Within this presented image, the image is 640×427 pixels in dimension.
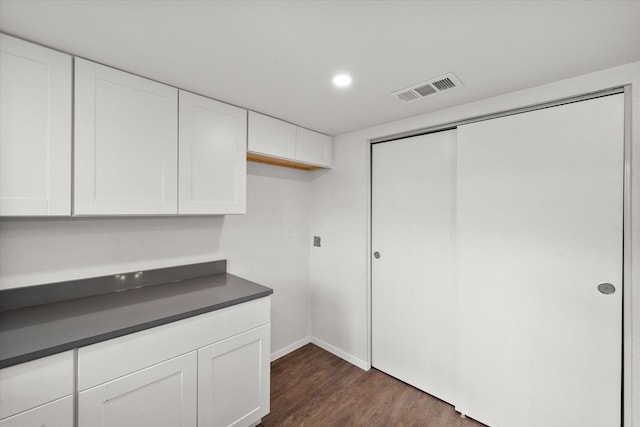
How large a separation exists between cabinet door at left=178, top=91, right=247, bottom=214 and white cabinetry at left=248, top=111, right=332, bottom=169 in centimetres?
11

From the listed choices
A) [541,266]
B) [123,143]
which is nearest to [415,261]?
[541,266]

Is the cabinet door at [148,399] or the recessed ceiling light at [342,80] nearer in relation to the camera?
the cabinet door at [148,399]

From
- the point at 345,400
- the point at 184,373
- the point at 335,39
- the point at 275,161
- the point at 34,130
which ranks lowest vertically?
the point at 345,400

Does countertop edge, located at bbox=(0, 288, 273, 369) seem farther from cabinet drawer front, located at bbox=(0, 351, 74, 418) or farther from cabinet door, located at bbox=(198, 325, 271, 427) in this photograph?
cabinet door, located at bbox=(198, 325, 271, 427)

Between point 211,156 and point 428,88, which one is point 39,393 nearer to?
point 211,156

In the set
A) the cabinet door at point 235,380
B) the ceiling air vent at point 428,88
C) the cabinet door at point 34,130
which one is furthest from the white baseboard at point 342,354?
the cabinet door at point 34,130

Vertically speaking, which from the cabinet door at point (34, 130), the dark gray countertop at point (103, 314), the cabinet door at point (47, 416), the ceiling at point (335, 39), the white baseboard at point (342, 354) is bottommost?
the white baseboard at point (342, 354)

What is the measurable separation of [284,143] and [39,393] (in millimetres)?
1948

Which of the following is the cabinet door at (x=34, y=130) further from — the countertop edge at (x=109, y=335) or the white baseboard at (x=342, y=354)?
the white baseboard at (x=342, y=354)

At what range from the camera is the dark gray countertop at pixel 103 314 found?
1099 mm

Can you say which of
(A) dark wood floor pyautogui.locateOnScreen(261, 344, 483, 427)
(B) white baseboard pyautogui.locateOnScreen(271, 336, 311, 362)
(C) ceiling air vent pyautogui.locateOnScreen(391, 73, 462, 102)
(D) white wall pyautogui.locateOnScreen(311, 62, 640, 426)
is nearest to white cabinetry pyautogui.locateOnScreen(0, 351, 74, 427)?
(A) dark wood floor pyautogui.locateOnScreen(261, 344, 483, 427)

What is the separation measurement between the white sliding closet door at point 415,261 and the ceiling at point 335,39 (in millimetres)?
661

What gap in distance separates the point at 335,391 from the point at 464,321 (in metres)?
1.16

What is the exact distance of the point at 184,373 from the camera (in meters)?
1.44
